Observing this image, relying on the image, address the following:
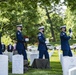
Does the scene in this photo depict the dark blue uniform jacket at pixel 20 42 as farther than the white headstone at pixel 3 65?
Yes

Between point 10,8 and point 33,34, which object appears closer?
point 10,8

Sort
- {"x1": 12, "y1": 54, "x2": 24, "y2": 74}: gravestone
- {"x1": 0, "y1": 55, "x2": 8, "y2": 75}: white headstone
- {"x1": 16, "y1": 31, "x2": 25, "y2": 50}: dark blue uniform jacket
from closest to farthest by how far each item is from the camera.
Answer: {"x1": 0, "y1": 55, "x2": 8, "y2": 75}: white headstone → {"x1": 12, "y1": 54, "x2": 24, "y2": 74}: gravestone → {"x1": 16, "y1": 31, "x2": 25, "y2": 50}: dark blue uniform jacket

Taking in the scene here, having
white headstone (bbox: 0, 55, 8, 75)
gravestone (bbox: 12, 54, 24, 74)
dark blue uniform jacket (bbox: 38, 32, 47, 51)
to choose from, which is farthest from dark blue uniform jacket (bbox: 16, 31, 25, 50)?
white headstone (bbox: 0, 55, 8, 75)

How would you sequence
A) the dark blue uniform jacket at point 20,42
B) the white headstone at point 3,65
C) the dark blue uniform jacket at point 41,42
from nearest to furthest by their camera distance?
the white headstone at point 3,65, the dark blue uniform jacket at point 20,42, the dark blue uniform jacket at point 41,42

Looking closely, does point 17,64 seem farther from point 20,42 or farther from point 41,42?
point 41,42

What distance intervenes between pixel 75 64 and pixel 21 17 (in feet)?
98.7

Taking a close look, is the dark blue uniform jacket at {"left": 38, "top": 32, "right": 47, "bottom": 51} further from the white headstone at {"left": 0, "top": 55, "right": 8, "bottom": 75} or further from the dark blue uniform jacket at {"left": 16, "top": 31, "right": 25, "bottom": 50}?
the white headstone at {"left": 0, "top": 55, "right": 8, "bottom": 75}

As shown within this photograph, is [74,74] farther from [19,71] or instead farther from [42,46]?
[42,46]

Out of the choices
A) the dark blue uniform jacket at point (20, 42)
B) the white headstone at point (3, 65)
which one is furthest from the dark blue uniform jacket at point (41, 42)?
the white headstone at point (3, 65)

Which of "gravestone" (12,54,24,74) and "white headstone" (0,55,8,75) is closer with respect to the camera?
"white headstone" (0,55,8,75)

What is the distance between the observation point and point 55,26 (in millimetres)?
82875

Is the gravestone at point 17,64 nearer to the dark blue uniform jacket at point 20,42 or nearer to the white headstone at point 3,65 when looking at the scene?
the white headstone at point 3,65

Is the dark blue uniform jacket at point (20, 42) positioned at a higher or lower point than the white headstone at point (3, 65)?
higher

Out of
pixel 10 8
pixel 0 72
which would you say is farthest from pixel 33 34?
pixel 0 72
